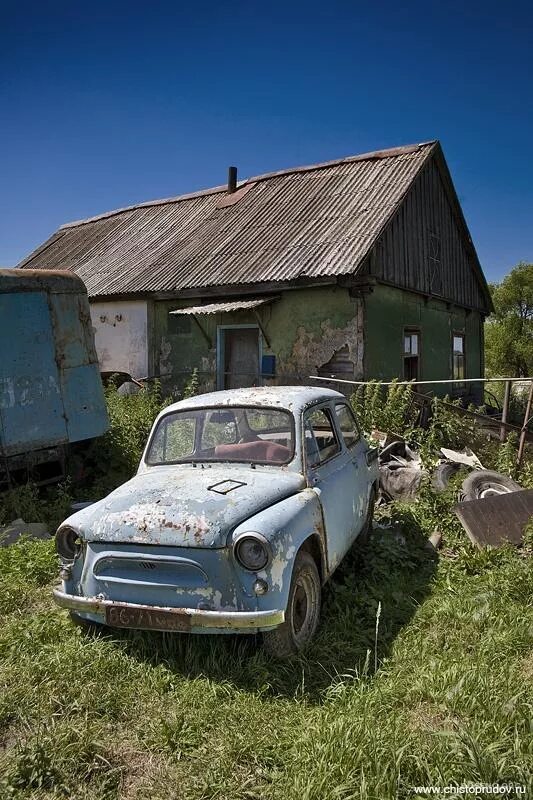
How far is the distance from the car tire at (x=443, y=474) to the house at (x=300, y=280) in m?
4.02

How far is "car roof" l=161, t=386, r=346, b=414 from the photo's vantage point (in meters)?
4.21

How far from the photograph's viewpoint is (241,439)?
4324 mm

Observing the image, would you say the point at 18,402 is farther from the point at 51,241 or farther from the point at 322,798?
the point at 51,241

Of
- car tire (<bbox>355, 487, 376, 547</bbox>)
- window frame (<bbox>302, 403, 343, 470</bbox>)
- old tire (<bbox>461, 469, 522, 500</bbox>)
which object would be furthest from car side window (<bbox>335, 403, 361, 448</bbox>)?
old tire (<bbox>461, 469, 522, 500</bbox>)

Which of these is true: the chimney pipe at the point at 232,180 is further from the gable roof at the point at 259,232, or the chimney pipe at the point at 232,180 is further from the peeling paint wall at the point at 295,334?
the peeling paint wall at the point at 295,334

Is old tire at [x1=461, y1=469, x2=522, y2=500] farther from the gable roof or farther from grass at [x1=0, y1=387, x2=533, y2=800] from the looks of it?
the gable roof

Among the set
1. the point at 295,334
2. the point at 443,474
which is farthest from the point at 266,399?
the point at 295,334

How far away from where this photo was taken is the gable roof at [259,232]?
1133 cm

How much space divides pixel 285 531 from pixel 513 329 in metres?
26.1

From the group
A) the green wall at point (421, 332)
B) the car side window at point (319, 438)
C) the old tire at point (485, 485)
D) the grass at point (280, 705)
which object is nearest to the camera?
the grass at point (280, 705)

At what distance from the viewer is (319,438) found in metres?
4.34

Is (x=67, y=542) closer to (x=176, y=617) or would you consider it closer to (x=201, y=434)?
(x=176, y=617)

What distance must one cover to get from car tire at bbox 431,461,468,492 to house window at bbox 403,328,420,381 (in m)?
6.02

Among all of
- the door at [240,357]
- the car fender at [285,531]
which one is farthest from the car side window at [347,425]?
the door at [240,357]
